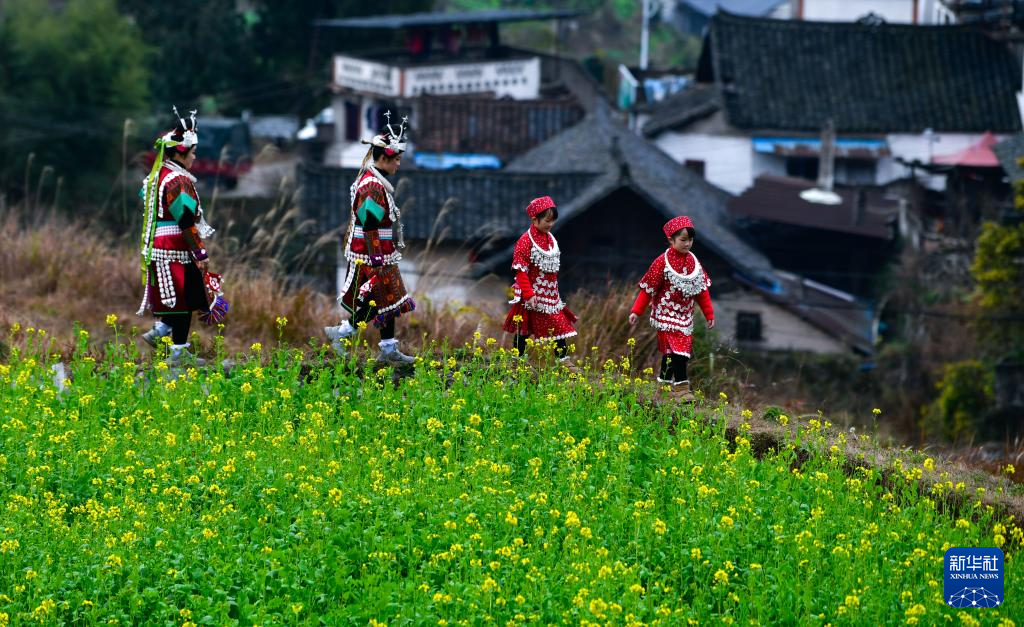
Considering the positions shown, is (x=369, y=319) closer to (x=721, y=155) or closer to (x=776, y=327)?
(x=776, y=327)

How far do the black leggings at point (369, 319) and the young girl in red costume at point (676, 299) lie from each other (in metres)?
1.83

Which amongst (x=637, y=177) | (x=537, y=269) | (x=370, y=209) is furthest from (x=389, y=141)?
(x=637, y=177)

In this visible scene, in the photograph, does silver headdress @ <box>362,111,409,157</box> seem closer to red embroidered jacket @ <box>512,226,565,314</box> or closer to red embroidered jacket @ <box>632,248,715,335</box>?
red embroidered jacket @ <box>512,226,565,314</box>

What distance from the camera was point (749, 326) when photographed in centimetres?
3019

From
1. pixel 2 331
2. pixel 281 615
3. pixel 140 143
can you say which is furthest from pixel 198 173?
pixel 281 615

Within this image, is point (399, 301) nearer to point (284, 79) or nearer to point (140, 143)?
point (140, 143)

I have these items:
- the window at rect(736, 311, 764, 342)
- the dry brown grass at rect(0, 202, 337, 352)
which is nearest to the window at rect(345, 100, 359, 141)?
the window at rect(736, 311, 764, 342)

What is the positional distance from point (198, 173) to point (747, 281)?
19600 millimetres

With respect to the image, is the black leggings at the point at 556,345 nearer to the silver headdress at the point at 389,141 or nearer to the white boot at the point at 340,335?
the white boot at the point at 340,335

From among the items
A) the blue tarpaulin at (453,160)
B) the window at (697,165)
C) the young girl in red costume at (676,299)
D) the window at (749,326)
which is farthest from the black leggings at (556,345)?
the window at (697,165)

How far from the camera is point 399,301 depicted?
36.7ft

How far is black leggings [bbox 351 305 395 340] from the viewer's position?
11.2 meters

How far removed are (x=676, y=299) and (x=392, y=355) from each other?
2194mm

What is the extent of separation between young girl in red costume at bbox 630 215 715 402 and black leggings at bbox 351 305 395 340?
6.01 feet
